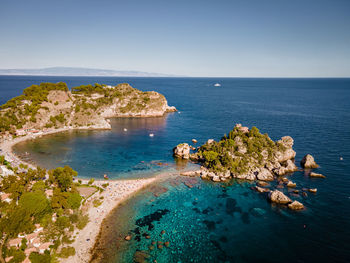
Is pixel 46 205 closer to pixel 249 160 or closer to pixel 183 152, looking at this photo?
pixel 183 152

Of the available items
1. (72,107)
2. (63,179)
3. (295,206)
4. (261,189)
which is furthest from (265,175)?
(72,107)

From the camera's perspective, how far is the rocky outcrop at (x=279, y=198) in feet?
160

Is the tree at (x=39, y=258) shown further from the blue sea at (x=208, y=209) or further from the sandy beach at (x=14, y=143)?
the sandy beach at (x=14, y=143)

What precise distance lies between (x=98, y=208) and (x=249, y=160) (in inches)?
1877

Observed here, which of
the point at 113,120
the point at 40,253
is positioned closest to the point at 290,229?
the point at 40,253

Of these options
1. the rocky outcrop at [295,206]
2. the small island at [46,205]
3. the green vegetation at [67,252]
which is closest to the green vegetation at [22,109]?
the small island at [46,205]

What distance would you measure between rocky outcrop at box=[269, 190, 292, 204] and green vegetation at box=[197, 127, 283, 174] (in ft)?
45.0

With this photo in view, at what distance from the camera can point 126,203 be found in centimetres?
4956

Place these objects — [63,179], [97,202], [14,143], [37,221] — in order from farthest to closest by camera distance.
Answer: [14,143]
[63,179]
[97,202]
[37,221]

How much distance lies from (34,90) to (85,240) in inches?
4542

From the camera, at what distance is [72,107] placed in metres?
117

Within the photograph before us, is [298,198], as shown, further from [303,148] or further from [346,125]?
[346,125]

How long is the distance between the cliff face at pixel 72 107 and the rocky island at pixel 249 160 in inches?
2641

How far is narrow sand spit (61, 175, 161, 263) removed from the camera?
3478 centimetres
